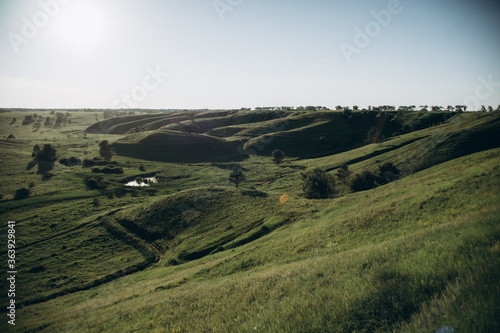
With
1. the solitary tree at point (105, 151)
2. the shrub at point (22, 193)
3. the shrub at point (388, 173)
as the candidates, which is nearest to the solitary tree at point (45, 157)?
the solitary tree at point (105, 151)

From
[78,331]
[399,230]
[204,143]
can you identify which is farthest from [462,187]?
[204,143]

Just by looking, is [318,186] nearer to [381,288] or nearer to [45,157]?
[381,288]

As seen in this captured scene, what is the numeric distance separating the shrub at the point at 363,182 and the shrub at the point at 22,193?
10915 centimetres

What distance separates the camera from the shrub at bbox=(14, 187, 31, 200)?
76312 millimetres

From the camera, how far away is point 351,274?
9414 mm

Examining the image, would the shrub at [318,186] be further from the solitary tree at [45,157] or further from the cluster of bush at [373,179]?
the solitary tree at [45,157]

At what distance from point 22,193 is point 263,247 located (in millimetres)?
93332

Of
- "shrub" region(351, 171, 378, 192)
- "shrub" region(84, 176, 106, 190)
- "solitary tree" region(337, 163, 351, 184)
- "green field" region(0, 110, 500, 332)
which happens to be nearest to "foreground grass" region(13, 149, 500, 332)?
"green field" region(0, 110, 500, 332)

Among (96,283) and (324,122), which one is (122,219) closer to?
(96,283)

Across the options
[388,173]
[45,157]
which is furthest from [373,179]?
[45,157]

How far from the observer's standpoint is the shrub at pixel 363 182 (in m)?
66.5

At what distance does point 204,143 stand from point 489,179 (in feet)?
516

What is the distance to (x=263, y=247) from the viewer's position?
102 feet

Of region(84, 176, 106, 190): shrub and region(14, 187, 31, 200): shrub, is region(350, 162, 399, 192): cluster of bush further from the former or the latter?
region(14, 187, 31, 200): shrub
